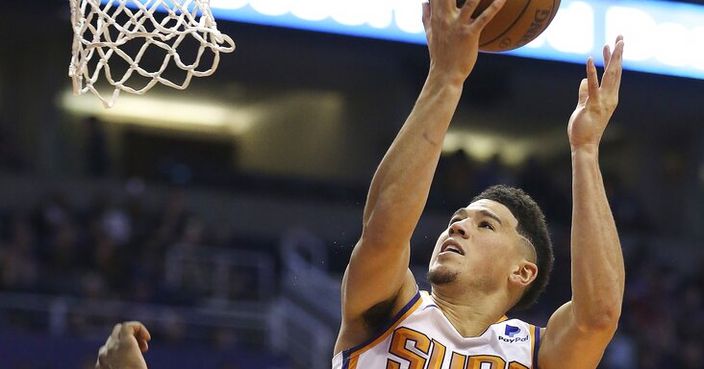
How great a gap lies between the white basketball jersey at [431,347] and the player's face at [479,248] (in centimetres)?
12

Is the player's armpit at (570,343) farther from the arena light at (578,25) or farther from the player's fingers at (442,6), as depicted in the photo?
the arena light at (578,25)

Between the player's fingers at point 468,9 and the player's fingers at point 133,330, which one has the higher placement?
the player's fingers at point 468,9

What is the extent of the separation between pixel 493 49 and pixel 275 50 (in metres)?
13.3

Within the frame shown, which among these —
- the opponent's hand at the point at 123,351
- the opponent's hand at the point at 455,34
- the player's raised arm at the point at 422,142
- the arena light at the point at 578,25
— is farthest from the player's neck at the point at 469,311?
the arena light at the point at 578,25

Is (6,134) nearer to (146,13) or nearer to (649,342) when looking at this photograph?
(649,342)

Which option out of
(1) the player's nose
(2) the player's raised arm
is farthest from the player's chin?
(2) the player's raised arm

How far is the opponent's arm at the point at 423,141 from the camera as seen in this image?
10.7 feet

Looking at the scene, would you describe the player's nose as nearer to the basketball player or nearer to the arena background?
the basketball player

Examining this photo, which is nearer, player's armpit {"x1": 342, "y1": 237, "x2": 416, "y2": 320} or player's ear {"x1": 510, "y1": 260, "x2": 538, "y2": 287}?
player's armpit {"x1": 342, "y1": 237, "x2": 416, "y2": 320}

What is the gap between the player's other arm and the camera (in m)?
3.51

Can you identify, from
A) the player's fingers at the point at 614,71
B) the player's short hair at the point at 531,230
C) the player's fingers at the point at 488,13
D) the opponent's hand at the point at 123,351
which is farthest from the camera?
the player's short hair at the point at 531,230

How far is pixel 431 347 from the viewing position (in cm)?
363

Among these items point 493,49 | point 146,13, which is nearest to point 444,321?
point 493,49

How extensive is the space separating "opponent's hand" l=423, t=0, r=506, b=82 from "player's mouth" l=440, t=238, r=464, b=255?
2.19ft
